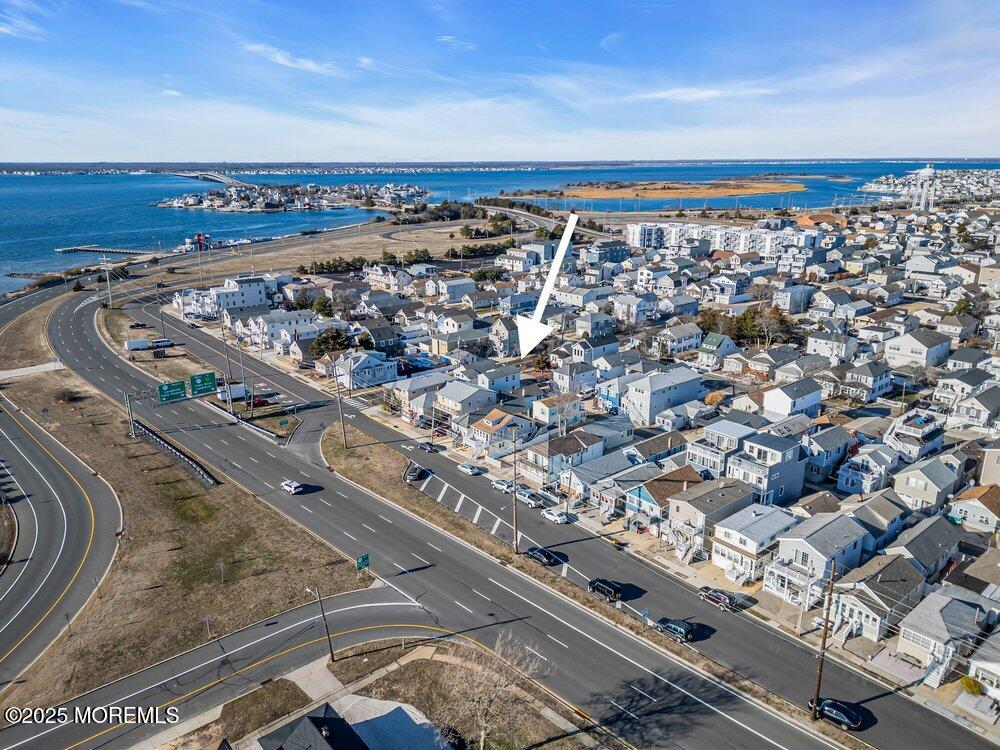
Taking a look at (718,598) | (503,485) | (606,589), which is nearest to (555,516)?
(503,485)

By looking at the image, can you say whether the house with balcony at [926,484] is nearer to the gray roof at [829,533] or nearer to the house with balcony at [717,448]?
the gray roof at [829,533]

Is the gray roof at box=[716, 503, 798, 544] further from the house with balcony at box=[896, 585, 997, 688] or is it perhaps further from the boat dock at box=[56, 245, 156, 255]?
the boat dock at box=[56, 245, 156, 255]

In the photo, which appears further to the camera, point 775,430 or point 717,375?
point 717,375

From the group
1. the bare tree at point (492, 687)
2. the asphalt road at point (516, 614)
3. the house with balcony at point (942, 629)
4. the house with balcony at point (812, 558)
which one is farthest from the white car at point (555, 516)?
the house with balcony at point (942, 629)

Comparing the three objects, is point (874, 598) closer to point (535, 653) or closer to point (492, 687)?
point (535, 653)

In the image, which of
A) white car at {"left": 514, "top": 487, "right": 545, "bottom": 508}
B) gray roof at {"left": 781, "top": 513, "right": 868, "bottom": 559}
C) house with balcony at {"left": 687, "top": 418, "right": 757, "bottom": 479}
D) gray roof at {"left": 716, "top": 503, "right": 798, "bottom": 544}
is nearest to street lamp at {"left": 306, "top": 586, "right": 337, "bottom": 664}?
white car at {"left": 514, "top": 487, "right": 545, "bottom": 508}

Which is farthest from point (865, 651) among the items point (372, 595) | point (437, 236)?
point (437, 236)

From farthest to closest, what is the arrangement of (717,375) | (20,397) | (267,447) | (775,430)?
(717,375) → (20,397) → (267,447) → (775,430)

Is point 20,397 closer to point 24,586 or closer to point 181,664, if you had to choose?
point 24,586
